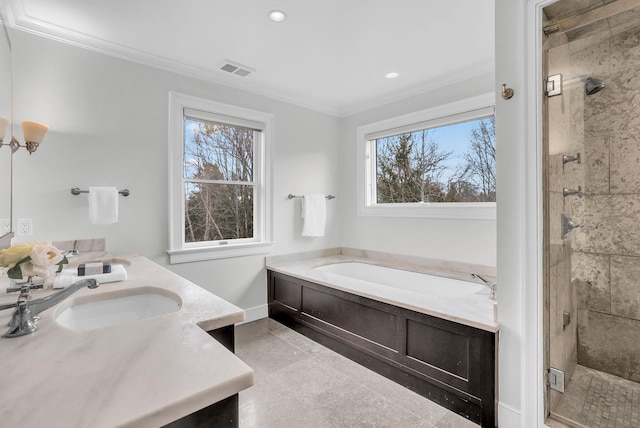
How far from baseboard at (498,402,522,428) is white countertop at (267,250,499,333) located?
41 centimetres

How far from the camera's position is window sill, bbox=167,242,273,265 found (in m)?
2.70

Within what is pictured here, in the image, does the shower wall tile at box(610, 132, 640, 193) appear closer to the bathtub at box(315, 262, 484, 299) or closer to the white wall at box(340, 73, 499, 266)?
the white wall at box(340, 73, 499, 266)

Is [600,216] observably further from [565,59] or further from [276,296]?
[276,296]

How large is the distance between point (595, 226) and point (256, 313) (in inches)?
117

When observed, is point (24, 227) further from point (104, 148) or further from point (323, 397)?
point (323, 397)

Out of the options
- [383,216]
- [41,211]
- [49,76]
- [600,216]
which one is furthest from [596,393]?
[49,76]

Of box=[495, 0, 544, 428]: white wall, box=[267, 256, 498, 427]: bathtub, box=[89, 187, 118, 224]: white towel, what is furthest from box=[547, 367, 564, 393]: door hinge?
box=[89, 187, 118, 224]: white towel

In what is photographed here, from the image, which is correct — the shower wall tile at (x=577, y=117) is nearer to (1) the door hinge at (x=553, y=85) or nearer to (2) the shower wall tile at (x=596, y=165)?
(2) the shower wall tile at (x=596, y=165)

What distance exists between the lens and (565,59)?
174 centimetres

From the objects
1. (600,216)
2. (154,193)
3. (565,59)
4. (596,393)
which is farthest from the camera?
(154,193)

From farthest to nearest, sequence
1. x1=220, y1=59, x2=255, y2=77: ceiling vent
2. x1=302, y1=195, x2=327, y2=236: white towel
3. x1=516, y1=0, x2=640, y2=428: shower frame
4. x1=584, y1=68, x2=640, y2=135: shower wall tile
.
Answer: x1=302, y1=195, x2=327, y2=236: white towel → x1=220, y1=59, x2=255, y2=77: ceiling vent → x1=584, y1=68, x2=640, y2=135: shower wall tile → x1=516, y1=0, x2=640, y2=428: shower frame

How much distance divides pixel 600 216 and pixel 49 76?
395 centimetres

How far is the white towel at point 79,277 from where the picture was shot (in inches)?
53.6

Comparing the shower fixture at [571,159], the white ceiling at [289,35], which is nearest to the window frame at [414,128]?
the white ceiling at [289,35]
